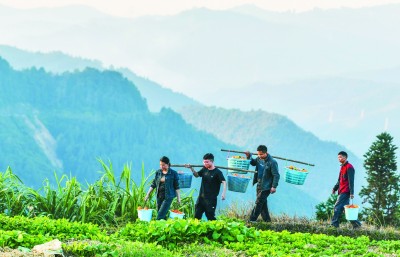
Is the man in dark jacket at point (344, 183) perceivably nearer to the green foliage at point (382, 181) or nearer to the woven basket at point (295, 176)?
the woven basket at point (295, 176)

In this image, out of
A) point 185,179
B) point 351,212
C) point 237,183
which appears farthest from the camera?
point 351,212

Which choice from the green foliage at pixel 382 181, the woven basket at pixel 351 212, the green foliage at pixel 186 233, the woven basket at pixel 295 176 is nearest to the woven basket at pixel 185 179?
Answer: the woven basket at pixel 295 176

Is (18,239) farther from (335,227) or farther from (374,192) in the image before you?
(374,192)

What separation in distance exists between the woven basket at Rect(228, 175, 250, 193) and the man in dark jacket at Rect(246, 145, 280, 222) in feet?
1.48

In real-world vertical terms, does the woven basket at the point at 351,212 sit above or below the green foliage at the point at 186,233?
above

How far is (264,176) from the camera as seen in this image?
15031 mm

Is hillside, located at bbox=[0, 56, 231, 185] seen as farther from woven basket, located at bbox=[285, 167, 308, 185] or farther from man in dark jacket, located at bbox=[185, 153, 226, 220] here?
man in dark jacket, located at bbox=[185, 153, 226, 220]

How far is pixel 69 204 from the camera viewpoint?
15.1 m

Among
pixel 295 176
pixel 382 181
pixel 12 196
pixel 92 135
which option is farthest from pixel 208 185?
pixel 92 135

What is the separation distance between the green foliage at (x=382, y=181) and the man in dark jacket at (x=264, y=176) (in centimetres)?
570

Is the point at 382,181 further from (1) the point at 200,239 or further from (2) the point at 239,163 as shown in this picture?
(1) the point at 200,239

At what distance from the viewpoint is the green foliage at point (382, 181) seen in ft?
65.7

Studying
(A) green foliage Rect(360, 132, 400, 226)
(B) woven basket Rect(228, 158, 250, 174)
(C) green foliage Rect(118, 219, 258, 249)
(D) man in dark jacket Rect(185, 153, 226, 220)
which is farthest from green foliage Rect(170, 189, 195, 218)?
(A) green foliage Rect(360, 132, 400, 226)

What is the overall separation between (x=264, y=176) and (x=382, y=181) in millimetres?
6445
